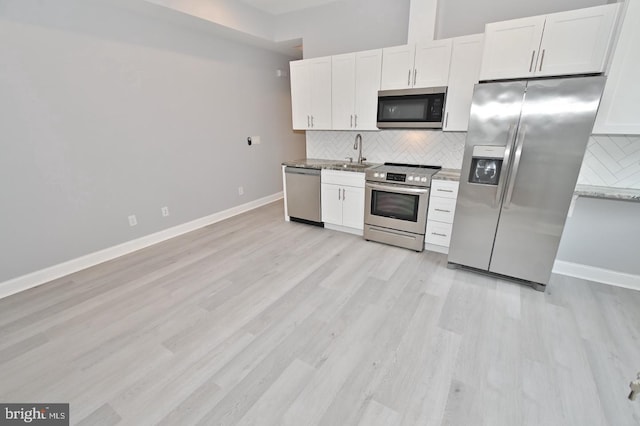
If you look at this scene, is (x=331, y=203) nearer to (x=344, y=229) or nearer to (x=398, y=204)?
(x=344, y=229)

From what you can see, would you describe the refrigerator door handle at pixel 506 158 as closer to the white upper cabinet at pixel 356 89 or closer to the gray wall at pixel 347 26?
the white upper cabinet at pixel 356 89

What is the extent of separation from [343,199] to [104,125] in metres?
2.94

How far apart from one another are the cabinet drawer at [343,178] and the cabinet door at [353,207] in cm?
7

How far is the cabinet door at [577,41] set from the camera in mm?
2110

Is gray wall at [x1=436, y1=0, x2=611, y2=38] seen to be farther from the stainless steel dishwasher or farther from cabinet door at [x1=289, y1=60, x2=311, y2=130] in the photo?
the stainless steel dishwasher

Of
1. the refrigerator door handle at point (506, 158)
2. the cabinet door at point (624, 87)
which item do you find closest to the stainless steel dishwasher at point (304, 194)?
the refrigerator door handle at point (506, 158)

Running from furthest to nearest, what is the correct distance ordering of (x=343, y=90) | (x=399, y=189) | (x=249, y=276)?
1. (x=343, y=90)
2. (x=399, y=189)
3. (x=249, y=276)

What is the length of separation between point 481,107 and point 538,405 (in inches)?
87.9

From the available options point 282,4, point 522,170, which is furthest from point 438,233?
point 282,4

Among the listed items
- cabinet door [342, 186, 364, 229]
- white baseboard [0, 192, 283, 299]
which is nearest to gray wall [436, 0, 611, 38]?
cabinet door [342, 186, 364, 229]

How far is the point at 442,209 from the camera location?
3133 mm

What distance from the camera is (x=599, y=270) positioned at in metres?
2.72

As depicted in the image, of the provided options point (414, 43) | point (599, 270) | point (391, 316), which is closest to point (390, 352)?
point (391, 316)

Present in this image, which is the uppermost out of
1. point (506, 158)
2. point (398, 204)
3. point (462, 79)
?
point (462, 79)
